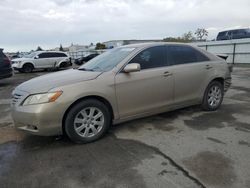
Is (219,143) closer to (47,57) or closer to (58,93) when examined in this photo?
(58,93)

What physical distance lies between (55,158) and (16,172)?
0.54 metres

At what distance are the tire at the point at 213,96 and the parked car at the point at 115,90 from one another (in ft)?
0.07

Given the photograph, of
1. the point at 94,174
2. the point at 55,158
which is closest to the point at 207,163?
the point at 94,174

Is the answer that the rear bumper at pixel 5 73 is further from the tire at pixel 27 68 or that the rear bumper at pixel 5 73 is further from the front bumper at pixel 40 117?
the front bumper at pixel 40 117

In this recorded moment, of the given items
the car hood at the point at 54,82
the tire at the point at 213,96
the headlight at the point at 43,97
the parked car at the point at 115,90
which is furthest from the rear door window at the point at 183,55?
the headlight at the point at 43,97

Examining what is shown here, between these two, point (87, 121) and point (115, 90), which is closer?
point (87, 121)

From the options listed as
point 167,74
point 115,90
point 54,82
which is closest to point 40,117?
point 54,82

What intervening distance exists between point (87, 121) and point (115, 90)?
68 centimetres

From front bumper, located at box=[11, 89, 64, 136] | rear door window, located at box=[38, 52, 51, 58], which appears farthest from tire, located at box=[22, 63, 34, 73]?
front bumper, located at box=[11, 89, 64, 136]

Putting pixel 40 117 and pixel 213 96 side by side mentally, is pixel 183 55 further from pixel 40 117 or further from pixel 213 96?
pixel 40 117

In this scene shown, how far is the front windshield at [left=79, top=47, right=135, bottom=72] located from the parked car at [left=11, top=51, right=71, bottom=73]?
1520cm

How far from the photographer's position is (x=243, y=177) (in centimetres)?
278

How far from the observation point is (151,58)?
4512 millimetres

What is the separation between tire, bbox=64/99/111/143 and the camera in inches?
146
